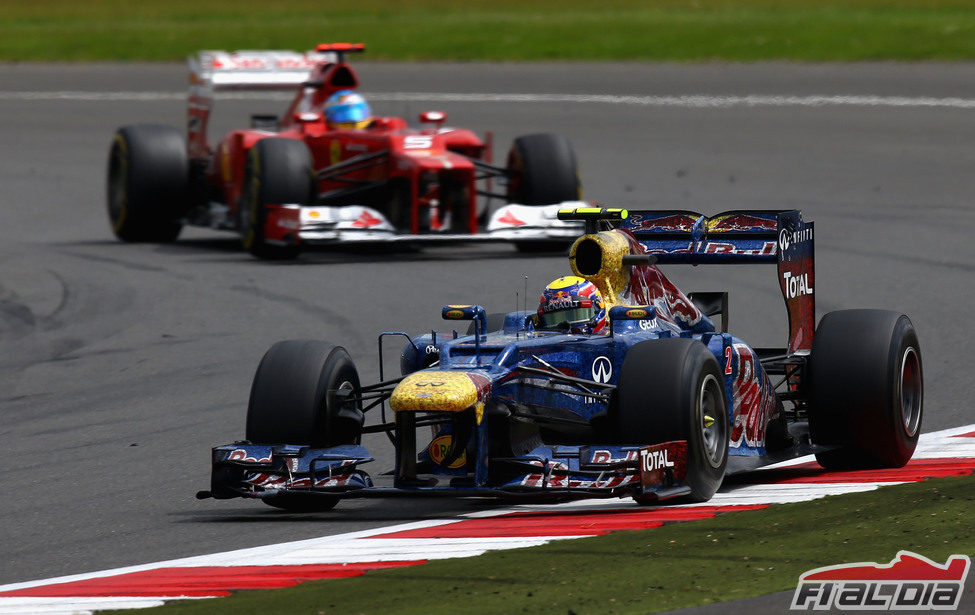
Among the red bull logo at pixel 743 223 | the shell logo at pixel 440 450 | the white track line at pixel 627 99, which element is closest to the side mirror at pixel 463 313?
the shell logo at pixel 440 450

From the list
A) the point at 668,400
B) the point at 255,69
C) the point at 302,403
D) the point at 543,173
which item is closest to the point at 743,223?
the point at 668,400

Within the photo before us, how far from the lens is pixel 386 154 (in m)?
19.1

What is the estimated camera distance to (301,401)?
8742 mm

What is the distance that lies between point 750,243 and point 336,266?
857 cm

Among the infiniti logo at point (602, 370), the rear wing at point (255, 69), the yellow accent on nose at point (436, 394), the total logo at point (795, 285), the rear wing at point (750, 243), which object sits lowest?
the infiniti logo at point (602, 370)

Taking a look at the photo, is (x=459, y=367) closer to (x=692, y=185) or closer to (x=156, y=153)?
(x=156, y=153)

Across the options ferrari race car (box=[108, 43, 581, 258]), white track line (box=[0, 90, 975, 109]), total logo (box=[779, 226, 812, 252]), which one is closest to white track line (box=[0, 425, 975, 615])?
total logo (box=[779, 226, 812, 252])

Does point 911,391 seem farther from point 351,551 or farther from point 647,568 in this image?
point 351,551

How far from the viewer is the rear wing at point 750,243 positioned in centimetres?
1040

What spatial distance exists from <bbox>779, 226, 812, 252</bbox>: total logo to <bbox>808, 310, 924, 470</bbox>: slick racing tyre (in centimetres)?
65

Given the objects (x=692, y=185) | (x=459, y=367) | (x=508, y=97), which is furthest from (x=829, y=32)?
(x=459, y=367)

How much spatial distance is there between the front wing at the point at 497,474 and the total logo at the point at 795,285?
7.48 feet

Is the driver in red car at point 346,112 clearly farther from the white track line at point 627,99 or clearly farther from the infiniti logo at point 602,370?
the infiniti logo at point 602,370

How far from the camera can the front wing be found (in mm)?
8219
